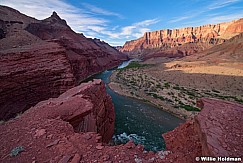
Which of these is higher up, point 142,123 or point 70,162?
point 70,162

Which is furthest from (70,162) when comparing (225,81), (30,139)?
(225,81)

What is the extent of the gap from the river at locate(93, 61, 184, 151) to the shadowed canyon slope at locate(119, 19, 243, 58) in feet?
257

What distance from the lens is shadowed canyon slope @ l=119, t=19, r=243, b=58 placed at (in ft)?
330

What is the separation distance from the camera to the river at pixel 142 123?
48.8ft

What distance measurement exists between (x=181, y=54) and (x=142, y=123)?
3309 inches

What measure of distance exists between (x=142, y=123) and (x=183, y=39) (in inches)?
6209

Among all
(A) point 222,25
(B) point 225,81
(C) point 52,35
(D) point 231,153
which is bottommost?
(B) point 225,81

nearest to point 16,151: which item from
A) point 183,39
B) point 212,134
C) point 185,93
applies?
point 212,134

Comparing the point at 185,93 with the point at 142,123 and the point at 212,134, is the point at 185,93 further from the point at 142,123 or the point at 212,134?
the point at 212,134

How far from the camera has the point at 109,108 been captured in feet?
44.9

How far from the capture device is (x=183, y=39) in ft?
516

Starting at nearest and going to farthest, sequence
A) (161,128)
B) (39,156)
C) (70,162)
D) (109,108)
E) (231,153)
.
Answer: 1. (231,153)
2. (70,162)
3. (39,156)
4. (109,108)
5. (161,128)

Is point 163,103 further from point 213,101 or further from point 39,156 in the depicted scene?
point 39,156

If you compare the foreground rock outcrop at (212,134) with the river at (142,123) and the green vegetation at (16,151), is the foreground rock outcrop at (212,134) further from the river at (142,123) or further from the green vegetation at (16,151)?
the river at (142,123)
